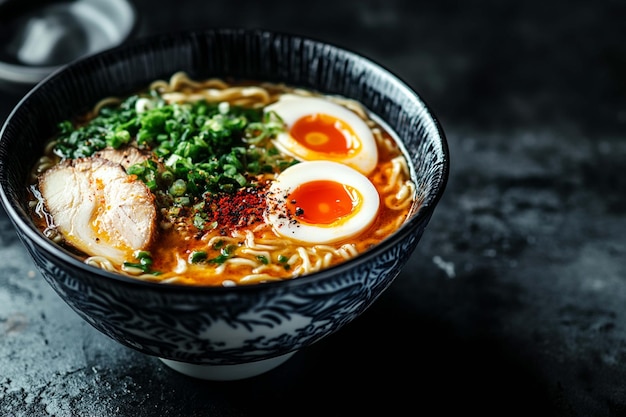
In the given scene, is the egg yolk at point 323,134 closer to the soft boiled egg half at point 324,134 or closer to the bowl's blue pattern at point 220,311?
the soft boiled egg half at point 324,134

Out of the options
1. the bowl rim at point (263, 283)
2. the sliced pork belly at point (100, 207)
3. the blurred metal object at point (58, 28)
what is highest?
the bowl rim at point (263, 283)

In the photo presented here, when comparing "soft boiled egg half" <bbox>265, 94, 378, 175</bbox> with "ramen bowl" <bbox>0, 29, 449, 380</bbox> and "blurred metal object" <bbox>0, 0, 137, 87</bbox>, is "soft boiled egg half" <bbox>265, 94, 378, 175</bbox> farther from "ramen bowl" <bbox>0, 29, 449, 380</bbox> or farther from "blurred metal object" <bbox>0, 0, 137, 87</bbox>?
"blurred metal object" <bbox>0, 0, 137, 87</bbox>

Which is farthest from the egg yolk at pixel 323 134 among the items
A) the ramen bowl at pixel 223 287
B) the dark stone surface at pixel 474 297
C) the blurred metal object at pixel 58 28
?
the blurred metal object at pixel 58 28

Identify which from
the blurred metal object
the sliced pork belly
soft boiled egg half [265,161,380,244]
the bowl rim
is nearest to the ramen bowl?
the bowl rim

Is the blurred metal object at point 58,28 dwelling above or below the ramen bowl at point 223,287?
below

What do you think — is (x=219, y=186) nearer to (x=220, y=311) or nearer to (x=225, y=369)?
(x=225, y=369)

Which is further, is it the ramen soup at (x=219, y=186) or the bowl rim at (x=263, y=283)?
the ramen soup at (x=219, y=186)

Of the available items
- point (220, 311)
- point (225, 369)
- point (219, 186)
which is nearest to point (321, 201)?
point (219, 186)

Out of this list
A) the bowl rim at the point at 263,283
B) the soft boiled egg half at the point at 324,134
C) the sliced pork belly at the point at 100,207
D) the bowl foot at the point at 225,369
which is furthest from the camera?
the soft boiled egg half at the point at 324,134

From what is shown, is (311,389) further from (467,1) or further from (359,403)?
(467,1)
